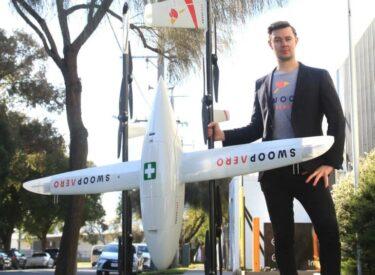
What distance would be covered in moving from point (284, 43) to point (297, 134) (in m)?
0.53

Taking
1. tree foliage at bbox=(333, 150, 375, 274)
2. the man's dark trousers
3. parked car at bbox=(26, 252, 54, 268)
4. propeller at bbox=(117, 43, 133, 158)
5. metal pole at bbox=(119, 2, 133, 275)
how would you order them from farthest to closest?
1. parked car at bbox=(26, 252, 54, 268)
2. tree foliage at bbox=(333, 150, 375, 274)
3. propeller at bbox=(117, 43, 133, 158)
4. metal pole at bbox=(119, 2, 133, 275)
5. the man's dark trousers

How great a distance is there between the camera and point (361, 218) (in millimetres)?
8508

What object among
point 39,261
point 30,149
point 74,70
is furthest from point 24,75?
point 39,261

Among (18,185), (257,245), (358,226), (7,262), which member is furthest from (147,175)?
(7,262)

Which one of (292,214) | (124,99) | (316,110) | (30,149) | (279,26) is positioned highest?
(30,149)

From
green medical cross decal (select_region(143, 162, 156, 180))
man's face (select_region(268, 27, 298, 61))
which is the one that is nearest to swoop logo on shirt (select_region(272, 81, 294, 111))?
man's face (select_region(268, 27, 298, 61))

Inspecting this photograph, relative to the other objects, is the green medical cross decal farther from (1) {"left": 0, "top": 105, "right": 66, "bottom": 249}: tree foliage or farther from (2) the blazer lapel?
(1) {"left": 0, "top": 105, "right": 66, "bottom": 249}: tree foliage

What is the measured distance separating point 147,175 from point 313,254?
9.97 metres

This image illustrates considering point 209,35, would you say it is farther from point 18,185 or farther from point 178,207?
point 18,185

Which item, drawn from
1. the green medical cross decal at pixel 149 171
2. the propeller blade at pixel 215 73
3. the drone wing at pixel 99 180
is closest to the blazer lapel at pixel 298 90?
the propeller blade at pixel 215 73

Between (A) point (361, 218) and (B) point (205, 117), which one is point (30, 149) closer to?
(A) point (361, 218)

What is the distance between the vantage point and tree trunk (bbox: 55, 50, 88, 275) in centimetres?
1003

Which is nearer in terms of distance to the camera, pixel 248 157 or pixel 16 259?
pixel 248 157

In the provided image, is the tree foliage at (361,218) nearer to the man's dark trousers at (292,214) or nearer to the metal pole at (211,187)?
the metal pole at (211,187)
